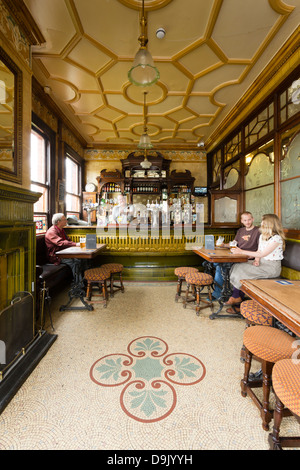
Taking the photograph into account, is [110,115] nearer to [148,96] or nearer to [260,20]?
[148,96]

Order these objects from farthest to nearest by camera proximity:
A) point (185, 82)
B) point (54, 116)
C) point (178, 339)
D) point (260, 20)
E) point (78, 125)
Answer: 1. point (78, 125)
2. point (54, 116)
3. point (185, 82)
4. point (260, 20)
5. point (178, 339)

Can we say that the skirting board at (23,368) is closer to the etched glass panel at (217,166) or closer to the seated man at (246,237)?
the seated man at (246,237)

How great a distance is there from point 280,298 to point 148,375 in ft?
4.53

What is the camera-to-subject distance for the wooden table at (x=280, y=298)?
1.21 meters

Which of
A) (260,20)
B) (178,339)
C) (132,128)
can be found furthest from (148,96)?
(178,339)

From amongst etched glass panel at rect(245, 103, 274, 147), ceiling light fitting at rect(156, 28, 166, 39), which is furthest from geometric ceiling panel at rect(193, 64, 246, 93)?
ceiling light fitting at rect(156, 28, 166, 39)

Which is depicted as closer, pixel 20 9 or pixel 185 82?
pixel 20 9

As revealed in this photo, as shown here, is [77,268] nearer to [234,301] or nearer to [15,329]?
[15,329]

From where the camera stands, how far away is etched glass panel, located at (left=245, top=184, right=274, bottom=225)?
4121 mm

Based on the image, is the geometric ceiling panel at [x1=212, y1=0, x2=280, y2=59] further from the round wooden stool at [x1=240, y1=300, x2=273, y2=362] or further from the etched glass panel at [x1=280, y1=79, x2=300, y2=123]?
the round wooden stool at [x1=240, y1=300, x2=273, y2=362]

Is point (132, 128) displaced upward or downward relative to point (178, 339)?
upward

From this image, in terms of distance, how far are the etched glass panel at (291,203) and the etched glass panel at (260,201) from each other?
1.25 ft

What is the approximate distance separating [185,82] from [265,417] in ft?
17.2

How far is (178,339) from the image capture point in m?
2.50
